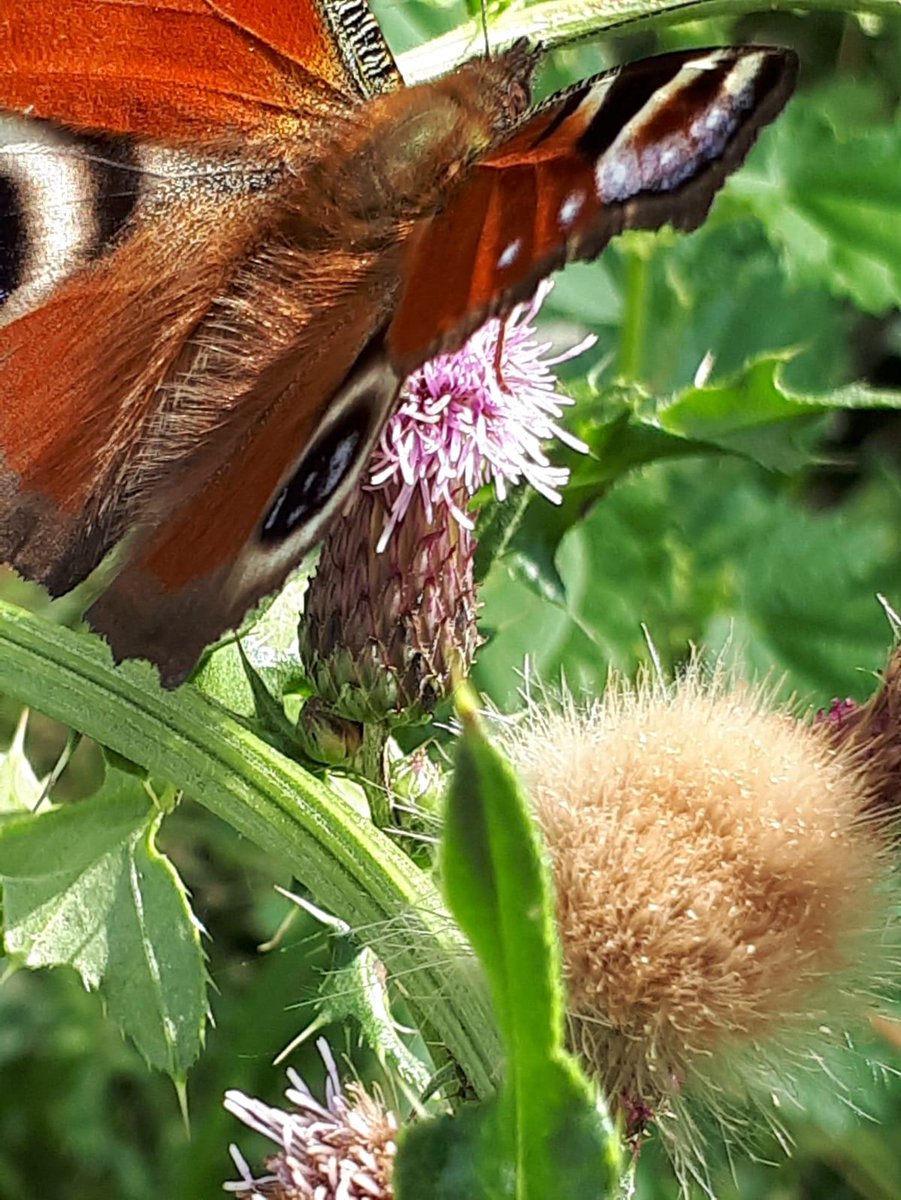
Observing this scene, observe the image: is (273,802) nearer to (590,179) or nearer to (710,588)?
(590,179)

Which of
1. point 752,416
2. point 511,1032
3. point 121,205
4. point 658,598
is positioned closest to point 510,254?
point 511,1032

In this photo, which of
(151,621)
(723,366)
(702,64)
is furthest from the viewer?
(723,366)

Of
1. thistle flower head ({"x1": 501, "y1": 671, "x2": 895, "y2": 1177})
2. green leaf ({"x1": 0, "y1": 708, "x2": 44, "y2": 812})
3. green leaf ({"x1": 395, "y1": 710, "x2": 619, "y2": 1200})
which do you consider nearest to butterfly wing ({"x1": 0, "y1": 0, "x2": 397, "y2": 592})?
green leaf ({"x1": 0, "y1": 708, "x2": 44, "y2": 812})

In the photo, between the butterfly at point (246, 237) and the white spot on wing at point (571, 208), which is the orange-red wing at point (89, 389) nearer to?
the butterfly at point (246, 237)

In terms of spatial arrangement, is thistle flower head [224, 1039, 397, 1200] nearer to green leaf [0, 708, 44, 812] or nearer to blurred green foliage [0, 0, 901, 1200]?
green leaf [0, 708, 44, 812]

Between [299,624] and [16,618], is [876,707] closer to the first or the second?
[299,624]

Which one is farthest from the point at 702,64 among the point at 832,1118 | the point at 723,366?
the point at 723,366
